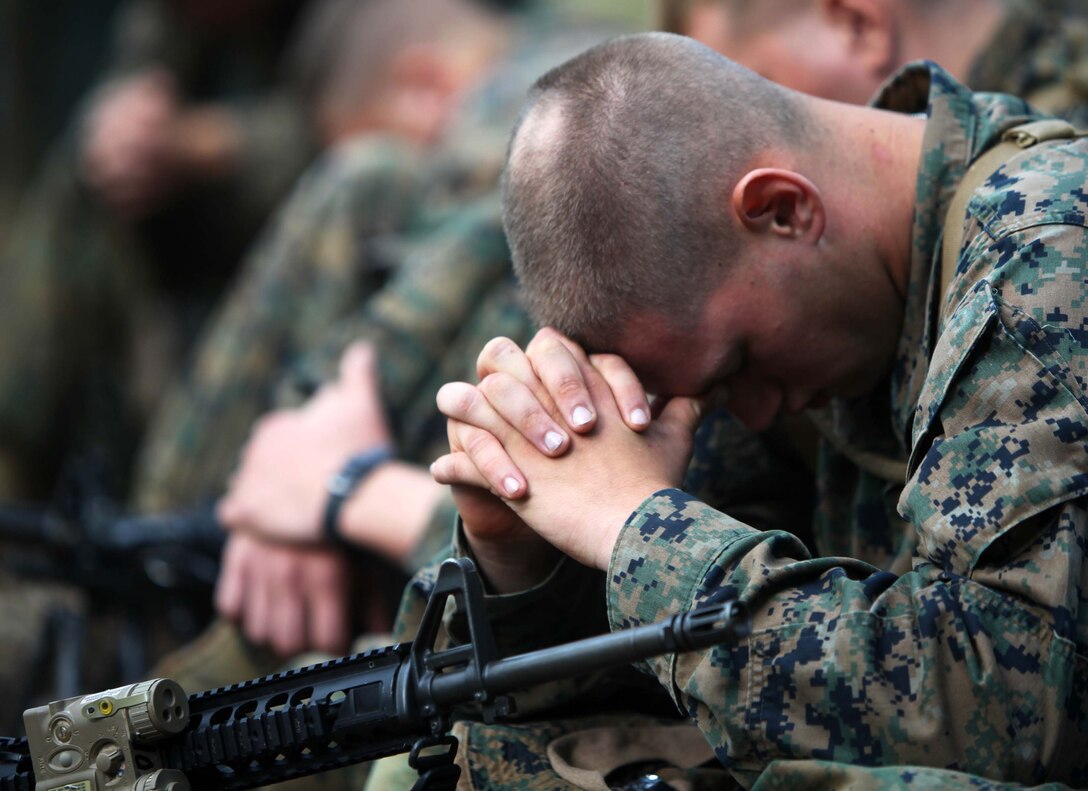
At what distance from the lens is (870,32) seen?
283 centimetres

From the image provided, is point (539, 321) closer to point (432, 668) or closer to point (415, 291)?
point (432, 668)

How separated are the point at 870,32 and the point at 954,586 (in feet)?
5.01

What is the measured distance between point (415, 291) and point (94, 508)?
41.8 inches

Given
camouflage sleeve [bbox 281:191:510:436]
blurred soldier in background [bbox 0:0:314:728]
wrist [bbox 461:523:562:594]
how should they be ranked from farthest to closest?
blurred soldier in background [bbox 0:0:314:728]
camouflage sleeve [bbox 281:191:510:436]
wrist [bbox 461:523:562:594]

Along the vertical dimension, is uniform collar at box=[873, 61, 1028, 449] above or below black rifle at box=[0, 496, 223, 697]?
above

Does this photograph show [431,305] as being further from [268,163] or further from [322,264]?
[268,163]

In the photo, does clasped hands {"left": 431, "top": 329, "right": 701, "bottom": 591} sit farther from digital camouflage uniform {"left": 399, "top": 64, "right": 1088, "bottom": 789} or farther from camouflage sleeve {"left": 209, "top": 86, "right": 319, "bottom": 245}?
camouflage sleeve {"left": 209, "top": 86, "right": 319, "bottom": 245}

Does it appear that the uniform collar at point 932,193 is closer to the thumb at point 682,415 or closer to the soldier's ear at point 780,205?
the soldier's ear at point 780,205

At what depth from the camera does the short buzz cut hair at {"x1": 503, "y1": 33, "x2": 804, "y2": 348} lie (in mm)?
→ 1913

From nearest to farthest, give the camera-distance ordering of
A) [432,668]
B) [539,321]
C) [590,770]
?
[432,668]
[590,770]
[539,321]

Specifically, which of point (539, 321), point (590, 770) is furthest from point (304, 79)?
point (590, 770)

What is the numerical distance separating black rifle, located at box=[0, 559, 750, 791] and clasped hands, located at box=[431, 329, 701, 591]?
0.53ft

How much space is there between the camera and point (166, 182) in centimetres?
564

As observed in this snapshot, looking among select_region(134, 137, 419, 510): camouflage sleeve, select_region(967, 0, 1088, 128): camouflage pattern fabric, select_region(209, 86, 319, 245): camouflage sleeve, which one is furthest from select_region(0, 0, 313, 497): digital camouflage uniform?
select_region(967, 0, 1088, 128): camouflage pattern fabric
